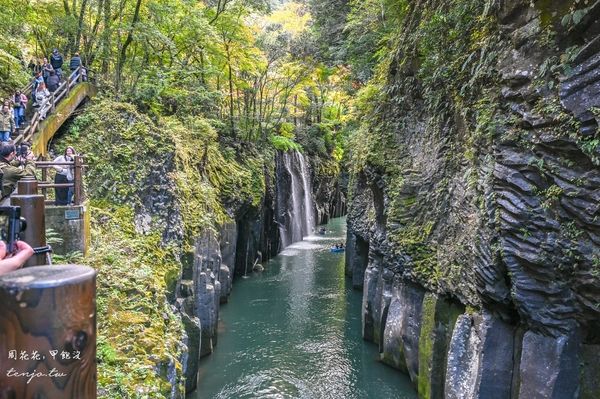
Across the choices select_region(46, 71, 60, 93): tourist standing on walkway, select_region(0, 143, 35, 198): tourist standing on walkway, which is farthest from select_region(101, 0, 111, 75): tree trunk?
select_region(0, 143, 35, 198): tourist standing on walkway

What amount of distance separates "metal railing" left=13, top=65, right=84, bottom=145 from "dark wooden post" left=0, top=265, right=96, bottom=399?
11.2 metres

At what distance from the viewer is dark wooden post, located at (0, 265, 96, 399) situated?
1.63m

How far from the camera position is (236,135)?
2789cm

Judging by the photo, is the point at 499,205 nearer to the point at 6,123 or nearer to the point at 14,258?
the point at 14,258

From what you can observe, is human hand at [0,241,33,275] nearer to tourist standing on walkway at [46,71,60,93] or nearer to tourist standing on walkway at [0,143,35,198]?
tourist standing on walkway at [0,143,35,198]

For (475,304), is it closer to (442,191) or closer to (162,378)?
(442,191)

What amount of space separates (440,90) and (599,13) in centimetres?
629

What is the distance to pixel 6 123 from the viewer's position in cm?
1142

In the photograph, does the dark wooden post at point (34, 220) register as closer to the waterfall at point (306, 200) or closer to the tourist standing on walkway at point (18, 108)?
the tourist standing on walkway at point (18, 108)

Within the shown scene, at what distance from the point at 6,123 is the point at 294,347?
11384mm

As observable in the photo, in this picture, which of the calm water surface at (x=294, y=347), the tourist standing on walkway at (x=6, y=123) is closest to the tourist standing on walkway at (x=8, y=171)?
the tourist standing on walkway at (x=6, y=123)

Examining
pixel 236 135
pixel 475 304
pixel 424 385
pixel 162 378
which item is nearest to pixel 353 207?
pixel 236 135

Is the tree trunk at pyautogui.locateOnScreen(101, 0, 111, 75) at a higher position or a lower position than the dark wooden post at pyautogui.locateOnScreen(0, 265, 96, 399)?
higher

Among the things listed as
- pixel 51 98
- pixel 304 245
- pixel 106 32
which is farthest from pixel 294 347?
pixel 304 245
